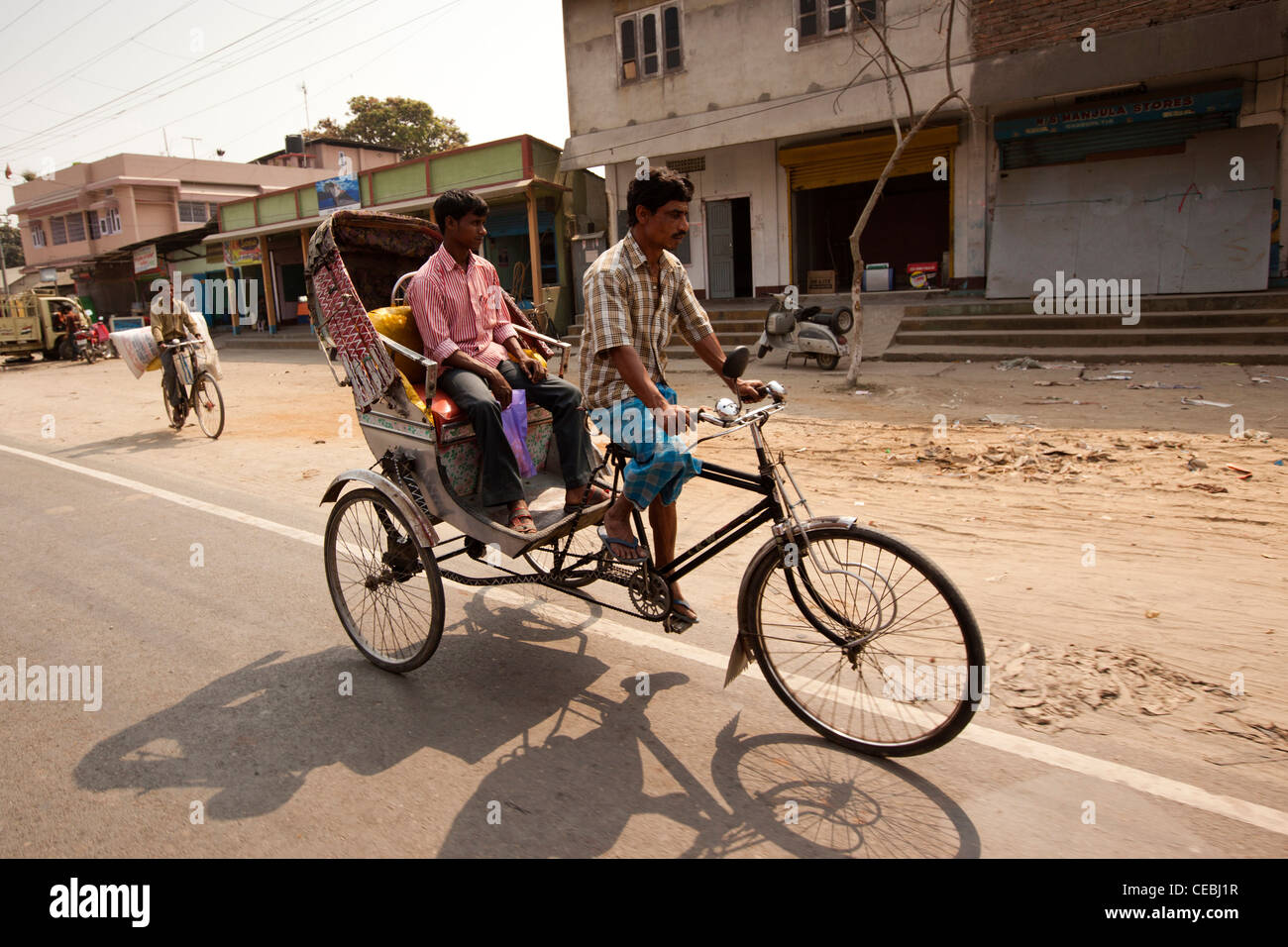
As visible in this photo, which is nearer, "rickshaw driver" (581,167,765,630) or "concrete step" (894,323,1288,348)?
"rickshaw driver" (581,167,765,630)

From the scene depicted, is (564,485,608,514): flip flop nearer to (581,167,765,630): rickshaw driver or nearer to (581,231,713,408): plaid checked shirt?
(581,167,765,630): rickshaw driver

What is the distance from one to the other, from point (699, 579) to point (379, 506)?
185 centimetres

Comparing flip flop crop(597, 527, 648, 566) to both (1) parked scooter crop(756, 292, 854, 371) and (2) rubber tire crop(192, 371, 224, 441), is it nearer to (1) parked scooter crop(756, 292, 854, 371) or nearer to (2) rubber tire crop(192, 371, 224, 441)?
(2) rubber tire crop(192, 371, 224, 441)

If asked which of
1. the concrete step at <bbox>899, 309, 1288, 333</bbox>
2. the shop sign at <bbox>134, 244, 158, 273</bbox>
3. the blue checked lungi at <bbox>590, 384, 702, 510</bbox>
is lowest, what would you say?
the blue checked lungi at <bbox>590, 384, 702, 510</bbox>

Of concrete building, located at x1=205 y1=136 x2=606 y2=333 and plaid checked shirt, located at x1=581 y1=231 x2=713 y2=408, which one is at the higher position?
concrete building, located at x1=205 y1=136 x2=606 y2=333

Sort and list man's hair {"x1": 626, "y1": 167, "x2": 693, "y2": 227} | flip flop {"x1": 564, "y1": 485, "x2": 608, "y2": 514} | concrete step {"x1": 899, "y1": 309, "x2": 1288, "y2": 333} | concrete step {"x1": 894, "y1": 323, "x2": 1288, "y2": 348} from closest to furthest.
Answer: man's hair {"x1": 626, "y1": 167, "x2": 693, "y2": 227} < flip flop {"x1": 564, "y1": 485, "x2": 608, "y2": 514} < concrete step {"x1": 894, "y1": 323, "x2": 1288, "y2": 348} < concrete step {"x1": 899, "y1": 309, "x2": 1288, "y2": 333}

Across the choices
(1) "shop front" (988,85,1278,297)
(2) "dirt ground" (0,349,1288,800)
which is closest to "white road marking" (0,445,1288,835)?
(2) "dirt ground" (0,349,1288,800)

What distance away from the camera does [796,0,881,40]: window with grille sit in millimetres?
16656

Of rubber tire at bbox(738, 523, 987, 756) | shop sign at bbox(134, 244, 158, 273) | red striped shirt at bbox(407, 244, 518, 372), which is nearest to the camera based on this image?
rubber tire at bbox(738, 523, 987, 756)

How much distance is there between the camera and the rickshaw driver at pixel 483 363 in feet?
11.9

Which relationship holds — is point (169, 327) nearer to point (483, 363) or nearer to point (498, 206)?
point (483, 363)

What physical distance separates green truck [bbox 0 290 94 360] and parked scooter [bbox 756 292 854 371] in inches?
881

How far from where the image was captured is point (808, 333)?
13.3 meters

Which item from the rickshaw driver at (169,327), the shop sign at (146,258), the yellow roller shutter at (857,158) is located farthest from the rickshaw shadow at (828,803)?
the shop sign at (146,258)
